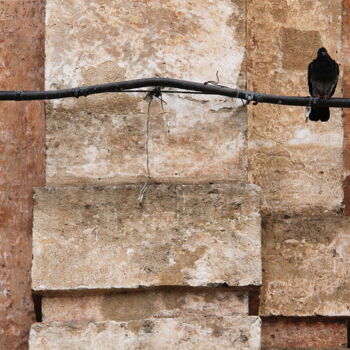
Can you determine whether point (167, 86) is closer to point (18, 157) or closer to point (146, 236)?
point (146, 236)

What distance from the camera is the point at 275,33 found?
6078 mm

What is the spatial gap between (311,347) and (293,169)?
77 cm

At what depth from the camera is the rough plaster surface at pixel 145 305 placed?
5289 millimetres

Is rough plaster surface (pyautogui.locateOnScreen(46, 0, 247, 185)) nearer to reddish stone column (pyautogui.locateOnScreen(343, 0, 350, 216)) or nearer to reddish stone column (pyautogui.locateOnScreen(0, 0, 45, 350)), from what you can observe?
reddish stone column (pyautogui.locateOnScreen(0, 0, 45, 350))

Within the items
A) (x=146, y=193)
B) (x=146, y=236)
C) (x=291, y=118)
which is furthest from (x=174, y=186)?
(x=291, y=118)

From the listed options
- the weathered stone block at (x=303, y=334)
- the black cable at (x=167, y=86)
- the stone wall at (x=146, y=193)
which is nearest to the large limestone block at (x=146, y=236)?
the stone wall at (x=146, y=193)

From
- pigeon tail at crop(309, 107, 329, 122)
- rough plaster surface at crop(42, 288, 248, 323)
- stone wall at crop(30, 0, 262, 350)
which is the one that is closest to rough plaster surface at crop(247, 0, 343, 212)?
pigeon tail at crop(309, 107, 329, 122)

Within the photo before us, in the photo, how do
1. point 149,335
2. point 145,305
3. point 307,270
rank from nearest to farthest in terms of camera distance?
point 149,335
point 145,305
point 307,270

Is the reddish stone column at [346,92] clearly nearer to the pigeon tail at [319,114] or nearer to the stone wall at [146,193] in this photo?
the pigeon tail at [319,114]

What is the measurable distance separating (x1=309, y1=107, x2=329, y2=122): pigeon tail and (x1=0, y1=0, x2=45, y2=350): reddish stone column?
3.84 ft

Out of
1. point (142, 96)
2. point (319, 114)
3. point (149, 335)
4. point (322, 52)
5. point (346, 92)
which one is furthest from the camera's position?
point (346, 92)

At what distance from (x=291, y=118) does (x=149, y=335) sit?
1.31 meters

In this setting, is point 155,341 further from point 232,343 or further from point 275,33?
point 275,33

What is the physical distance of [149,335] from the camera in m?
5.19
